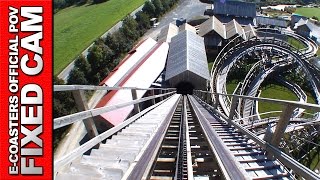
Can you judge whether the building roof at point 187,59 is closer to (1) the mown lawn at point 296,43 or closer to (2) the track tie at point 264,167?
(1) the mown lawn at point 296,43

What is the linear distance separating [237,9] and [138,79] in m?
32.1

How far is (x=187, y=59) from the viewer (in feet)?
94.8

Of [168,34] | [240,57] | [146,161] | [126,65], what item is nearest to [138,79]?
[126,65]

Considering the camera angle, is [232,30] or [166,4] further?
[166,4]

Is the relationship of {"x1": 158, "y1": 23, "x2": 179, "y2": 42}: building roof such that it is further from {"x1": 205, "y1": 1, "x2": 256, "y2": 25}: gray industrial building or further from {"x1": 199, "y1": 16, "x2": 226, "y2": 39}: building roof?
{"x1": 205, "y1": 1, "x2": 256, "y2": 25}: gray industrial building

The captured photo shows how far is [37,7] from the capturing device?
276 inches

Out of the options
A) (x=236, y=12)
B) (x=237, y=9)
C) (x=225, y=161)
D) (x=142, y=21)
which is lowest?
(x=225, y=161)

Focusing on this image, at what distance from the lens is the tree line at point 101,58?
25.2 meters

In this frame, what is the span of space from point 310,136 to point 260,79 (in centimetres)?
1176

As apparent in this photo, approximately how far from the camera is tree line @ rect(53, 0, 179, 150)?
25156mm

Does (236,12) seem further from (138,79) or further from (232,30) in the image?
(138,79)

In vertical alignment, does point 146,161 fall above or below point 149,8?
below

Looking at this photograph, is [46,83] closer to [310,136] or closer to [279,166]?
[279,166]

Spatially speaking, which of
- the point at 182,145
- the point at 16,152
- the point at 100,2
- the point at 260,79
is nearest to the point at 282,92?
the point at 260,79
